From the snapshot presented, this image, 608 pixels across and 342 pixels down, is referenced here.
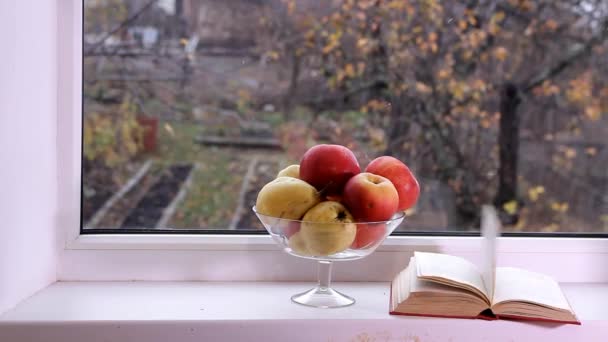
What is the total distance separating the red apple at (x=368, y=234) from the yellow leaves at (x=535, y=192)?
130cm

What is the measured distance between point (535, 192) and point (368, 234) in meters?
1.34

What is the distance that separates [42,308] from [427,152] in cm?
126

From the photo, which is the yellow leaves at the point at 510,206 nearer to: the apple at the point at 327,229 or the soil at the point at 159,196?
the soil at the point at 159,196

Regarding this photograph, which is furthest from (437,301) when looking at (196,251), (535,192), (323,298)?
(535,192)

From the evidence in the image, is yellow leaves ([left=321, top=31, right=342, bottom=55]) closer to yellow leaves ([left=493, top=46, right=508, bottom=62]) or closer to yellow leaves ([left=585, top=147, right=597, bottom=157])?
yellow leaves ([left=493, top=46, right=508, bottom=62])

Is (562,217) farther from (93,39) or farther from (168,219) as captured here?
(93,39)

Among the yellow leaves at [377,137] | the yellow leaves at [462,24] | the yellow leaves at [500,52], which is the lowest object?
the yellow leaves at [377,137]

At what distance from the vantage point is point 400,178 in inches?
36.3

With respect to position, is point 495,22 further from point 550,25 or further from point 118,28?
point 118,28

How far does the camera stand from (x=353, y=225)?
852mm

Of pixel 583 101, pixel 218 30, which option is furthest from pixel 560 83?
pixel 218 30

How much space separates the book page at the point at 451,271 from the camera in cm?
90

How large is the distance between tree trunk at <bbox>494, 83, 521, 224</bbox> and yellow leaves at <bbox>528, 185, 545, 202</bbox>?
69 mm

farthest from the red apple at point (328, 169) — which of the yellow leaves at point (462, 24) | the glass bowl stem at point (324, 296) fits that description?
the yellow leaves at point (462, 24)
